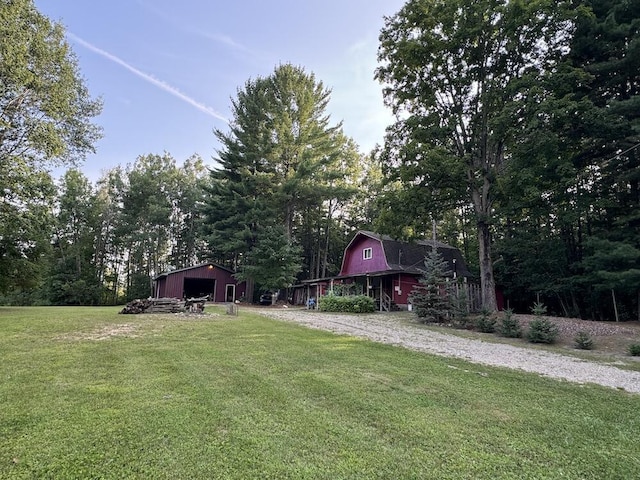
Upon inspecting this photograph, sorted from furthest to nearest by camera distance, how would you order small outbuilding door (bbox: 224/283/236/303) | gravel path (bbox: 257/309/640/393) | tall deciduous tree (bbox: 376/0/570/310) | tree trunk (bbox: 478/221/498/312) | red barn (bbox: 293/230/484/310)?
small outbuilding door (bbox: 224/283/236/303) → red barn (bbox: 293/230/484/310) → tree trunk (bbox: 478/221/498/312) → tall deciduous tree (bbox: 376/0/570/310) → gravel path (bbox: 257/309/640/393)

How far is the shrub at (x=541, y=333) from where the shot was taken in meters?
9.83

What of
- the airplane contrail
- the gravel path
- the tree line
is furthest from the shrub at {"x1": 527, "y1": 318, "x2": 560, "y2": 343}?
the airplane contrail

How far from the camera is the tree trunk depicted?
15188 mm

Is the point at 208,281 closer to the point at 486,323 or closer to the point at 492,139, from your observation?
the point at 486,323

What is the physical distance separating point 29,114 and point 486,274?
21171 mm

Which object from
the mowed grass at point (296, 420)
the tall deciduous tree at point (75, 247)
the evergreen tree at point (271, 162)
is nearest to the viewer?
the mowed grass at point (296, 420)

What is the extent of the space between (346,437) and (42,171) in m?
18.7

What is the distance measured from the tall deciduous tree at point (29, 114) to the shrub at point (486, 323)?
60.5 feet

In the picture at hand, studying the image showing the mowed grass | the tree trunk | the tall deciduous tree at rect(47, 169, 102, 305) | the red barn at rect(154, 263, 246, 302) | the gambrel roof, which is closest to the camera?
the mowed grass

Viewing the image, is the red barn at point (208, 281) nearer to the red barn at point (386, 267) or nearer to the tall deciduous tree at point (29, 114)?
the red barn at point (386, 267)

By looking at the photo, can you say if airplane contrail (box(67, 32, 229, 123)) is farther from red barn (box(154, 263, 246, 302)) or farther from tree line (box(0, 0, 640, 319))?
red barn (box(154, 263, 246, 302))

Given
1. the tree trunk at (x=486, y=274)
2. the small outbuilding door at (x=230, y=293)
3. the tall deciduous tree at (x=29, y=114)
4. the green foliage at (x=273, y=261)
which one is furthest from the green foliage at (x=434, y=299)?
the small outbuilding door at (x=230, y=293)

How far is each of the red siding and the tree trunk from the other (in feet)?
23.3

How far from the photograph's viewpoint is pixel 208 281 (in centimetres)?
3203
